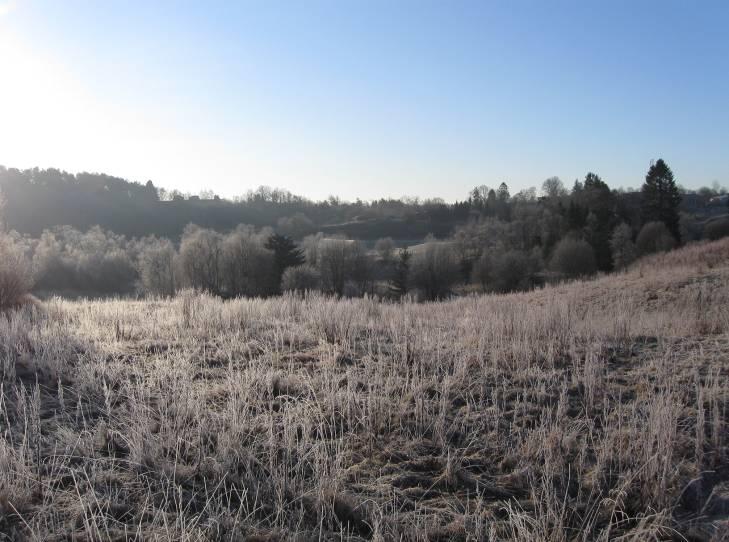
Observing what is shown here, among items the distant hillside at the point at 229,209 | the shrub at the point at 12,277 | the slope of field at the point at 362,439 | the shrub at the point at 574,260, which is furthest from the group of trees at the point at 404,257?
the slope of field at the point at 362,439

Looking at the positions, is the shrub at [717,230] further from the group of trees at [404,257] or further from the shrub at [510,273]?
the shrub at [510,273]

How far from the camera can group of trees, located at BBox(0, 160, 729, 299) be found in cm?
5644

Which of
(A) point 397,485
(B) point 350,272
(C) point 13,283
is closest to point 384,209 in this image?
(B) point 350,272

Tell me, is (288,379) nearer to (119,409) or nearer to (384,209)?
(119,409)

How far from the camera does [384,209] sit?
144250 millimetres

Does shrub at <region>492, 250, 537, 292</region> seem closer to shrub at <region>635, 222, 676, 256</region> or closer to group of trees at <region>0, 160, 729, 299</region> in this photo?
group of trees at <region>0, 160, 729, 299</region>

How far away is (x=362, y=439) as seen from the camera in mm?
4309

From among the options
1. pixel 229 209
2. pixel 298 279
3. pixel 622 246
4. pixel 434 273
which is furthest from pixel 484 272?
pixel 229 209

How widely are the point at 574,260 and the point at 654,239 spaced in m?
9.80

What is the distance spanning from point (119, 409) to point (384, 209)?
141 m

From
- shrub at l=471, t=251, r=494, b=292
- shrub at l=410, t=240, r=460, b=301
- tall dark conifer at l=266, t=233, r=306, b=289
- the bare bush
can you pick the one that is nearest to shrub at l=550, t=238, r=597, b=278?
shrub at l=471, t=251, r=494, b=292

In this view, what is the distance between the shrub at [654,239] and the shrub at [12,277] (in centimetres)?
5547

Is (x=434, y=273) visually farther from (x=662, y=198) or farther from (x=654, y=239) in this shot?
(x=662, y=198)

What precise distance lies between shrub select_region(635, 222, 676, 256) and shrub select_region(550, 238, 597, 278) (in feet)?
17.1
